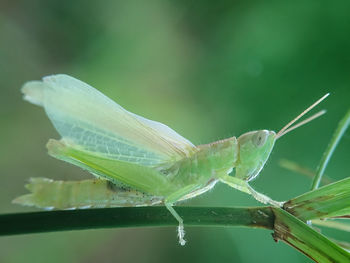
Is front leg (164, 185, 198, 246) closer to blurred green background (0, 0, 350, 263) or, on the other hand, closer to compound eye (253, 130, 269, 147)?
compound eye (253, 130, 269, 147)

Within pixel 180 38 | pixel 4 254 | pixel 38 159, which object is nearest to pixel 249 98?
pixel 180 38

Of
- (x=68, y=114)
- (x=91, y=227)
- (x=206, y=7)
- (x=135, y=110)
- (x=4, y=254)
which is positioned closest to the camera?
(x=91, y=227)

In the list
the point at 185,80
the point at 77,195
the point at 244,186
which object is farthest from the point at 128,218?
the point at 185,80

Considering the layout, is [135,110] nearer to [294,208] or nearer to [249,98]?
[249,98]

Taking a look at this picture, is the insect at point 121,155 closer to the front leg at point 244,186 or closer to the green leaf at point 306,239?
the front leg at point 244,186

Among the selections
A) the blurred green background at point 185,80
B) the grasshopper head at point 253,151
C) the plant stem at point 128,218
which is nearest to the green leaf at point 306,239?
the plant stem at point 128,218

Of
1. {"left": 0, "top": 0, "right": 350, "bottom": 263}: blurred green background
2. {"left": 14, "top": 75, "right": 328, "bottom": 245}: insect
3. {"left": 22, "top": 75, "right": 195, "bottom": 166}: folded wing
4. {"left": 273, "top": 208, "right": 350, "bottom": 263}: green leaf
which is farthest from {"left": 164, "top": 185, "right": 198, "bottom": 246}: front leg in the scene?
{"left": 0, "top": 0, "right": 350, "bottom": 263}: blurred green background
